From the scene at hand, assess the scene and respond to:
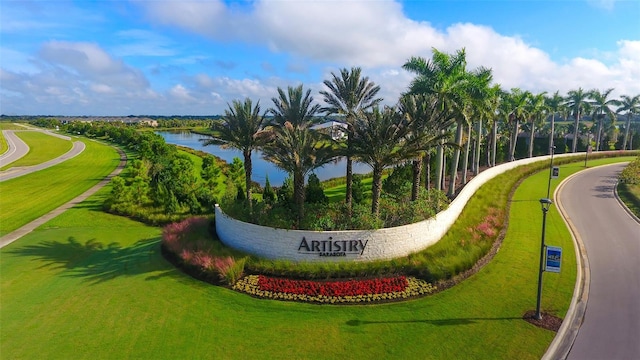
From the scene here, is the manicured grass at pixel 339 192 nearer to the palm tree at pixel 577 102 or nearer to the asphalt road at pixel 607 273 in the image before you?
the asphalt road at pixel 607 273

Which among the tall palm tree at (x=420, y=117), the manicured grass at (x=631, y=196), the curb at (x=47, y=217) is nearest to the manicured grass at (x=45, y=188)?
the curb at (x=47, y=217)

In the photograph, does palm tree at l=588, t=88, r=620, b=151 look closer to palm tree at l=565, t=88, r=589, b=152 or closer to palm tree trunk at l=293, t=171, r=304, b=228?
palm tree at l=565, t=88, r=589, b=152

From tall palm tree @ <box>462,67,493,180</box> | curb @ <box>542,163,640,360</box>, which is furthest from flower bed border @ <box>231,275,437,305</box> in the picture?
tall palm tree @ <box>462,67,493,180</box>

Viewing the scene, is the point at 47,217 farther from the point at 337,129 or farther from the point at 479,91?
the point at 479,91

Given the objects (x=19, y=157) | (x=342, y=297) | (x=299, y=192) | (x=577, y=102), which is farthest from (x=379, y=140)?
(x=19, y=157)

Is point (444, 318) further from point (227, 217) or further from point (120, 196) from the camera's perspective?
point (120, 196)
